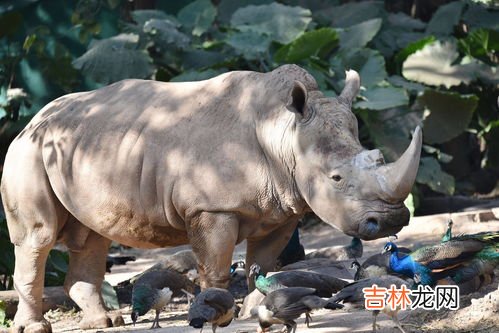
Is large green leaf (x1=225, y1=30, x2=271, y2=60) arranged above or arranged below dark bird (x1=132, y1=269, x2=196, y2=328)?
below

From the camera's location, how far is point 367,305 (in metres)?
6.58

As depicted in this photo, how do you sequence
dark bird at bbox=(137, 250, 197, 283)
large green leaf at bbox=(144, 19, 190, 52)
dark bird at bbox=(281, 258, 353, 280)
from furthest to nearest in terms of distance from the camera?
large green leaf at bbox=(144, 19, 190, 52), dark bird at bbox=(137, 250, 197, 283), dark bird at bbox=(281, 258, 353, 280)

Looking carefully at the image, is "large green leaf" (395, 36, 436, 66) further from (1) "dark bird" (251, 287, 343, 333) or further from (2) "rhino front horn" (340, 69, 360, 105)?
(1) "dark bird" (251, 287, 343, 333)

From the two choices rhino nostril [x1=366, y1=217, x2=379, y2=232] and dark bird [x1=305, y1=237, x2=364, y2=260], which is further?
dark bird [x1=305, y1=237, x2=364, y2=260]

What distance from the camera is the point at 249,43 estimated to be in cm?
1561

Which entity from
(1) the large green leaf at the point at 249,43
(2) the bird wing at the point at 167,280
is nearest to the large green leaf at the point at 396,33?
(1) the large green leaf at the point at 249,43

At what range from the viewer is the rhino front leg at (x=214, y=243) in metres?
7.52

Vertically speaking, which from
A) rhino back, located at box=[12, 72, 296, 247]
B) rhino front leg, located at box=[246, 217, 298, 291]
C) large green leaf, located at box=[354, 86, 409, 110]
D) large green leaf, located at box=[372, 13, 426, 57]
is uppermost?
rhino back, located at box=[12, 72, 296, 247]

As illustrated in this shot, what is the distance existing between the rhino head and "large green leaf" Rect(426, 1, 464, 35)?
1072 centimetres

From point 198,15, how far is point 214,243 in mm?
10074

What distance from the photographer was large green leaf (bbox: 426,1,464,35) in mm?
17875

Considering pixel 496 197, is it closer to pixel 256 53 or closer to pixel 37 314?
pixel 256 53

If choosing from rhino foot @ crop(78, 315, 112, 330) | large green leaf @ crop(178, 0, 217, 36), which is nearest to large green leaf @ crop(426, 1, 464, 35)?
large green leaf @ crop(178, 0, 217, 36)

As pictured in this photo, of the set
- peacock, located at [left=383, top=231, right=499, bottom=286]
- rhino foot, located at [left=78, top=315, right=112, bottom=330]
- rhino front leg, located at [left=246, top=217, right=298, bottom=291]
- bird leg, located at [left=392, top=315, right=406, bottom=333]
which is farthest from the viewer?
rhino foot, located at [left=78, top=315, right=112, bottom=330]
